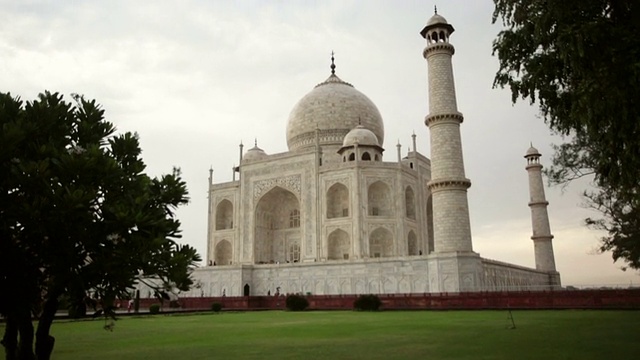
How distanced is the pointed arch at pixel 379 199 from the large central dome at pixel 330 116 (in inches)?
220

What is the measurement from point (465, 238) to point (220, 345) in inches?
596

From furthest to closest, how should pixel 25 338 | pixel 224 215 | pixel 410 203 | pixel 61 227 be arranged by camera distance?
pixel 224 215, pixel 410 203, pixel 25 338, pixel 61 227

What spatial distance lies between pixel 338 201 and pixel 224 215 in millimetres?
8532

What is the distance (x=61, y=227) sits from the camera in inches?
197

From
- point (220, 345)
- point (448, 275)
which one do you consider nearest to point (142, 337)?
point (220, 345)

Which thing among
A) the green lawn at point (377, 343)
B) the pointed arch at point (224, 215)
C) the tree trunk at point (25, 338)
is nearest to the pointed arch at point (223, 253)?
the pointed arch at point (224, 215)

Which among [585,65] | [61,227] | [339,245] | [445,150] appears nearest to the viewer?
[61,227]

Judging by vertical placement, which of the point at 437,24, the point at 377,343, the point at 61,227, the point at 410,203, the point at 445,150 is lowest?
the point at 377,343

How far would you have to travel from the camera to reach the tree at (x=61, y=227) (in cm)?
495

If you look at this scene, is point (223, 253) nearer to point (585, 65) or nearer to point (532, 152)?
point (532, 152)

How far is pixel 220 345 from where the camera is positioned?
8.34 meters

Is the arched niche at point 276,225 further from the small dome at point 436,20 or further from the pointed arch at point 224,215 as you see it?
the small dome at point 436,20

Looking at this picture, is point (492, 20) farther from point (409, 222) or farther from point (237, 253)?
point (237, 253)

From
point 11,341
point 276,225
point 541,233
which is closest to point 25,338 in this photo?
point 11,341
